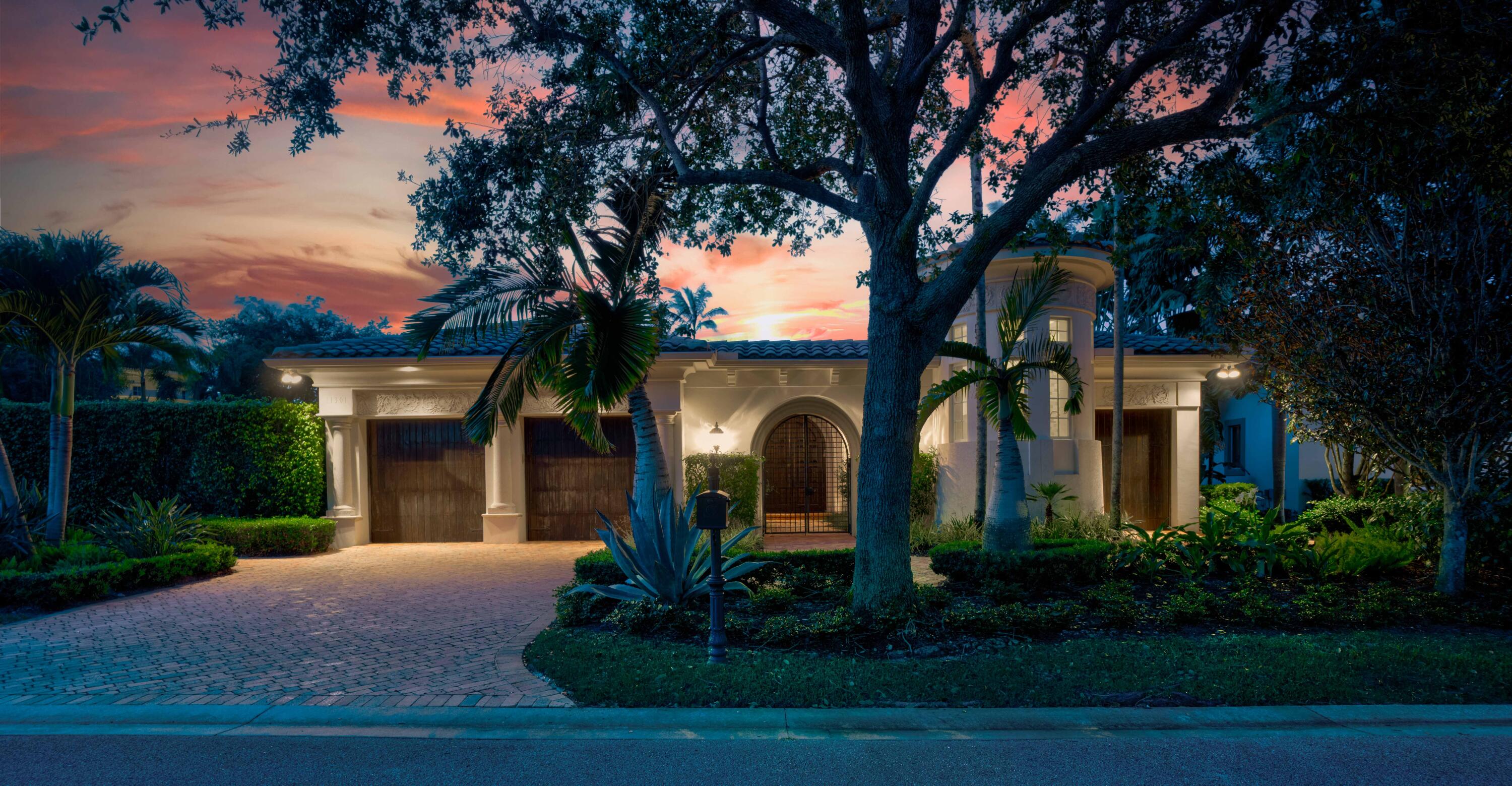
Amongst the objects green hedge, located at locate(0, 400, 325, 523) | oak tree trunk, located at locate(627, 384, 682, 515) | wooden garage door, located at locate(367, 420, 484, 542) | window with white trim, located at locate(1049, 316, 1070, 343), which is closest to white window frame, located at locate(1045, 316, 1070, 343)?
window with white trim, located at locate(1049, 316, 1070, 343)

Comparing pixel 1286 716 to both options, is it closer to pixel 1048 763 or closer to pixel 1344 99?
pixel 1048 763

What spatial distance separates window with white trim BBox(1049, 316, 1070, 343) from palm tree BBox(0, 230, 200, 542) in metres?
13.2

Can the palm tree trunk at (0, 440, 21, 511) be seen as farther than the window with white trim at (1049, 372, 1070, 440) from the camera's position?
No

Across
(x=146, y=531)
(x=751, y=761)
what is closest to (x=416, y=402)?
(x=146, y=531)

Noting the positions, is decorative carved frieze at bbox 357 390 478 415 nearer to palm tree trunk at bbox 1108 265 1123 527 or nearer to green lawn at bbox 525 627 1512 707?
green lawn at bbox 525 627 1512 707

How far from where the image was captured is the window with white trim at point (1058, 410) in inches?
513

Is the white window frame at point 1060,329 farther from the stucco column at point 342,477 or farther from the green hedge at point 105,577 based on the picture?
the green hedge at point 105,577

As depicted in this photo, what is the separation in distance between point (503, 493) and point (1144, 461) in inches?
472

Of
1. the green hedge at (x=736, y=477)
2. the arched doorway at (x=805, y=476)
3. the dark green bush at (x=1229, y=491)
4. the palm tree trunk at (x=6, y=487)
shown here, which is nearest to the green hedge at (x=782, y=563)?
the green hedge at (x=736, y=477)

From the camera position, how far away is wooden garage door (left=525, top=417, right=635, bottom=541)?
45.3 feet

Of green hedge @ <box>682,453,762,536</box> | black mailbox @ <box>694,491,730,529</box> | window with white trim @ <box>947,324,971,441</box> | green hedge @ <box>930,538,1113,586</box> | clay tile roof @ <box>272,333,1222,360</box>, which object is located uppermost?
clay tile roof @ <box>272,333,1222,360</box>

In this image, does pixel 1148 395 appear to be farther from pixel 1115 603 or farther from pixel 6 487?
pixel 6 487

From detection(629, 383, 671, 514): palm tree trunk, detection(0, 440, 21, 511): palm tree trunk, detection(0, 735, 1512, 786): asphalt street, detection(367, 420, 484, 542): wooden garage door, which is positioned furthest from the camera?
detection(367, 420, 484, 542): wooden garage door

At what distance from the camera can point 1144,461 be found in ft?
47.4
